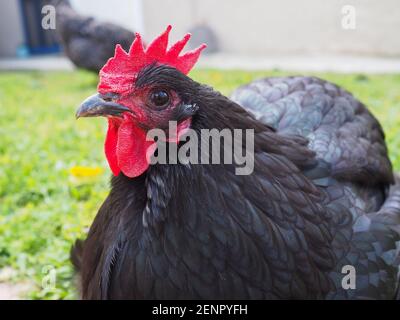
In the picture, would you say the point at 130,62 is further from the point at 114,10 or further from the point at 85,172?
the point at 114,10

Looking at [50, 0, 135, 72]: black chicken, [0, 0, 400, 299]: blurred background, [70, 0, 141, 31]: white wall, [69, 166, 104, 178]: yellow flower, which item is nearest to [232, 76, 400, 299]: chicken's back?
[0, 0, 400, 299]: blurred background

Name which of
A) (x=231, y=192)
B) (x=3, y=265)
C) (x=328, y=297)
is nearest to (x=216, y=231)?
(x=231, y=192)

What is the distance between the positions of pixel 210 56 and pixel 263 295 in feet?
33.1

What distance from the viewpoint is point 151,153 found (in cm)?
175

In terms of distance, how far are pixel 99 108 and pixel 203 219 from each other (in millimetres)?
559

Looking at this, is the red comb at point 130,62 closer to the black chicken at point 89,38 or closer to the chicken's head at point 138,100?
the chicken's head at point 138,100

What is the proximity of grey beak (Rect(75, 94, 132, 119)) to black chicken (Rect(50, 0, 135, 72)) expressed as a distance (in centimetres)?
621

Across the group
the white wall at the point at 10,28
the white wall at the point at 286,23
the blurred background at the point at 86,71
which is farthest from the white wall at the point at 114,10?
the white wall at the point at 10,28

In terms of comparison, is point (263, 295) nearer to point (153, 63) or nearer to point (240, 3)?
point (153, 63)

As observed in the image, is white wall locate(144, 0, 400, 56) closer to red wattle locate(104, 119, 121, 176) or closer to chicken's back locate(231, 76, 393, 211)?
chicken's back locate(231, 76, 393, 211)

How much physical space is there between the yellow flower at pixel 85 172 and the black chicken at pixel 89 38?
4.00 meters

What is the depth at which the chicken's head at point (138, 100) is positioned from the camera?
174 cm

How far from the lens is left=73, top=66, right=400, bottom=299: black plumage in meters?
1.76

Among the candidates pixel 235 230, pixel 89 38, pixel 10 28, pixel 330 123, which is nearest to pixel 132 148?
pixel 235 230
